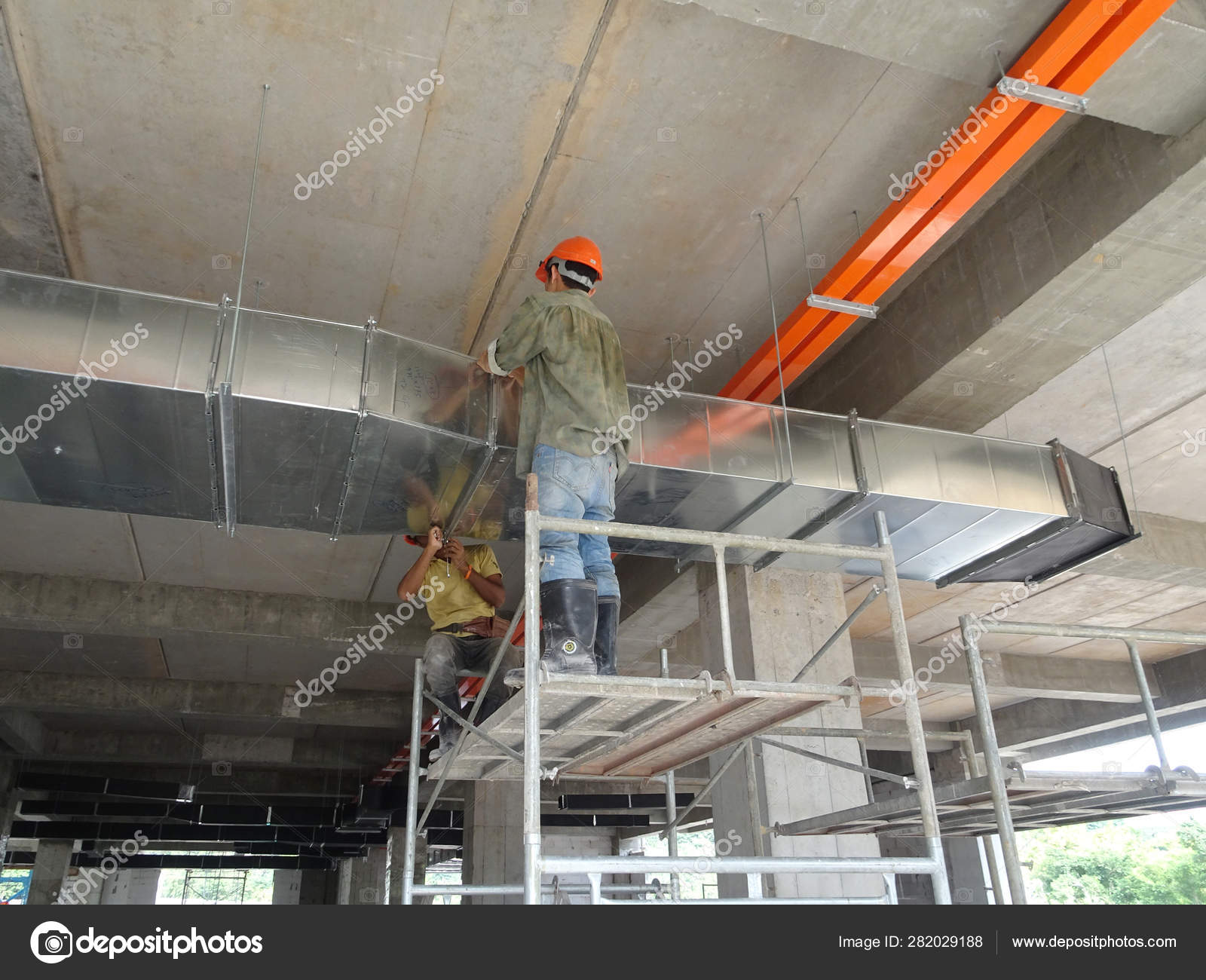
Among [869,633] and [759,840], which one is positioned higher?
[869,633]

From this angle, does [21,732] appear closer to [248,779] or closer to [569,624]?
[248,779]

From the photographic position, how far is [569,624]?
412 cm

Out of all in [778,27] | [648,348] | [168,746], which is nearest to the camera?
[778,27]

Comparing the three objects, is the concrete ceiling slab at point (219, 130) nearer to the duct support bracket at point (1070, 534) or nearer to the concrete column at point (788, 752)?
the concrete column at point (788, 752)

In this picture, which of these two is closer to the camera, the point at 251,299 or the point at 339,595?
the point at 251,299

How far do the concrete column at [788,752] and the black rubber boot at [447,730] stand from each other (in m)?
2.16

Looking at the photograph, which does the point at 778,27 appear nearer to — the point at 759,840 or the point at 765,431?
the point at 765,431

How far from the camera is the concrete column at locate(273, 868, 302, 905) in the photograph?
36781 millimetres

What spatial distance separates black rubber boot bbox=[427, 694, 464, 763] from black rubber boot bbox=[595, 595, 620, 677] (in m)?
1.78

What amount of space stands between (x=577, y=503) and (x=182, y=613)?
8234mm
